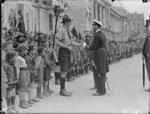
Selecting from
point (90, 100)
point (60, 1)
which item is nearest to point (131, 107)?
point (90, 100)

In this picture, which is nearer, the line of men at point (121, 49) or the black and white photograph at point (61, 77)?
the black and white photograph at point (61, 77)

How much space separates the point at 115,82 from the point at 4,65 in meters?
4.73

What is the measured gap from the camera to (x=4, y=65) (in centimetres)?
550

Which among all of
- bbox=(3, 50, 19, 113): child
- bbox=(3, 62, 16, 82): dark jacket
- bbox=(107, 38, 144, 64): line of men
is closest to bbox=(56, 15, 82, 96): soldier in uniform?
bbox=(3, 50, 19, 113): child

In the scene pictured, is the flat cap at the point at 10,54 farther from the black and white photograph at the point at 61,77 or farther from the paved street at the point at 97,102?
the paved street at the point at 97,102

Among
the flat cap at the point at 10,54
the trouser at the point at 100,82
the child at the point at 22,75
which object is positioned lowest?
the trouser at the point at 100,82

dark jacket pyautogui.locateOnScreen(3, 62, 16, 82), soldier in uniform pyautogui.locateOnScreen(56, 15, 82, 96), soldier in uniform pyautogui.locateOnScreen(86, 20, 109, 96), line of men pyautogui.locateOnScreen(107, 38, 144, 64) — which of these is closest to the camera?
dark jacket pyautogui.locateOnScreen(3, 62, 16, 82)

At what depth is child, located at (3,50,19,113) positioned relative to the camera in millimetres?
5559

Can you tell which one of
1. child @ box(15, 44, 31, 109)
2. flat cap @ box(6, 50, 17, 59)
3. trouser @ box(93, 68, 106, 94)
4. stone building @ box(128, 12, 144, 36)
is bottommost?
trouser @ box(93, 68, 106, 94)

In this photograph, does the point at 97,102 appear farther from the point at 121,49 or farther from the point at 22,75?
the point at 121,49

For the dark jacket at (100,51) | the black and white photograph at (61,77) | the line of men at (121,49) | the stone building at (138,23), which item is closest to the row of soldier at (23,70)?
the black and white photograph at (61,77)

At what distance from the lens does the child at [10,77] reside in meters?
5.56

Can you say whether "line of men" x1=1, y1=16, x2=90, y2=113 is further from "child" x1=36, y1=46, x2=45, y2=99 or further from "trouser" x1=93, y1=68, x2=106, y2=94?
"trouser" x1=93, y1=68, x2=106, y2=94

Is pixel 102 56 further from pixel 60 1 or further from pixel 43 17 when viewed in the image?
pixel 43 17
